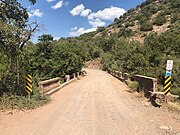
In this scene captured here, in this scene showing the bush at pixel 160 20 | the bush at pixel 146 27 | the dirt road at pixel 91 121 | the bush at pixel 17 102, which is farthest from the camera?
the bush at pixel 146 27

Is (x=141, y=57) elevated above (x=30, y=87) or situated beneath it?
elevated above

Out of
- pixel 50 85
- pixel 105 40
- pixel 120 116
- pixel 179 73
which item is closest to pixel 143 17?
pixel 105 40

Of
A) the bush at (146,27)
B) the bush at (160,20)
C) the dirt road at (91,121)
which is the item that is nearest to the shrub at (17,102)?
the dirt road at (91,121)

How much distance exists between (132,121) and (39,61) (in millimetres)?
20223

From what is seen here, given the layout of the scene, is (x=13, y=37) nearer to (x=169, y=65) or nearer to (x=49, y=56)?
(x=169, y=65)

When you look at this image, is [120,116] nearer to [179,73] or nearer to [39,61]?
[179,73]

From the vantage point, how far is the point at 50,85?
16.5 m

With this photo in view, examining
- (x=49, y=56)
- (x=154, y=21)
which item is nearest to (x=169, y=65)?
(x=49, y=56)

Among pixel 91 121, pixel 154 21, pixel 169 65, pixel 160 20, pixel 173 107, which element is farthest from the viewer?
pixel 154 21

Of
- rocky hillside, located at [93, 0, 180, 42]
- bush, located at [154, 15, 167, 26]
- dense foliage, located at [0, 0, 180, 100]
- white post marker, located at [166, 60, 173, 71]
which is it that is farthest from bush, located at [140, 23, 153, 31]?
white post marker, located at [166, 60, 173, 71]

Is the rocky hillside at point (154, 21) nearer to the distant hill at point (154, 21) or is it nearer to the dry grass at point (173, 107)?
the distant hill at point (154, 21)

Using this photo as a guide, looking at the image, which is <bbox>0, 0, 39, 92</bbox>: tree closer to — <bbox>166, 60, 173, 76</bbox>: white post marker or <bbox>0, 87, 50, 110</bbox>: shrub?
<bbox>0, 87, 50, 110</bbox>: shrub

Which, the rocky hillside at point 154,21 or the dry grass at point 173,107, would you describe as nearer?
the dry grass at point 173,107

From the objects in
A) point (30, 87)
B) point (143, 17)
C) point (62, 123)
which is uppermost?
point (143, 17)
